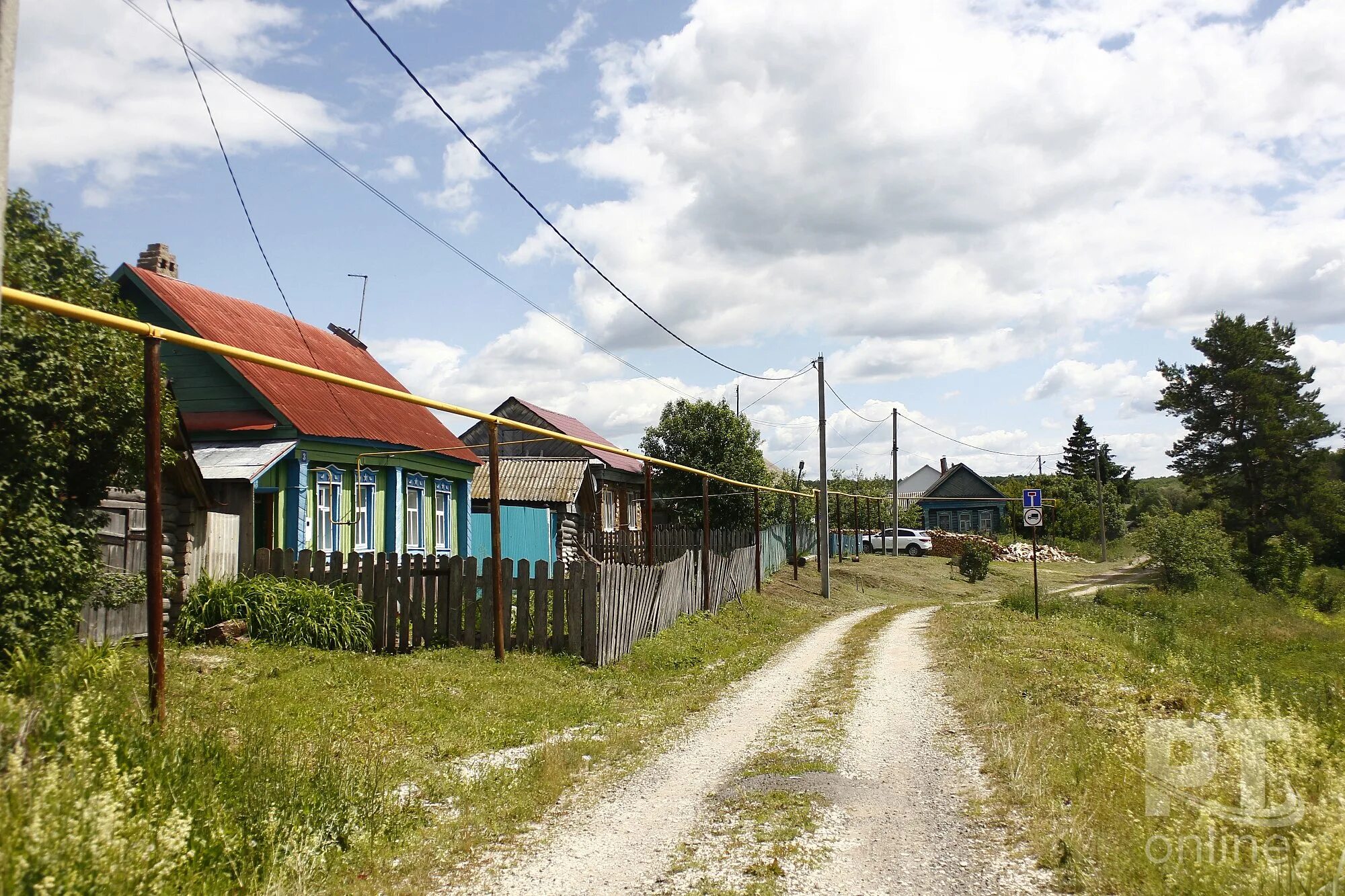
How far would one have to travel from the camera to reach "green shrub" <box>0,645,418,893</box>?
4.12m

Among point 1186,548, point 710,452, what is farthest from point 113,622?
point 1186,548

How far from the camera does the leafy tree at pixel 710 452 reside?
35.2m

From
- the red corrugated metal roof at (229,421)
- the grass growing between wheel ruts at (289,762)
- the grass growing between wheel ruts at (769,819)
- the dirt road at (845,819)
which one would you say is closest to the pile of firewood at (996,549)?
the red corrugated metal roof at (229,421)

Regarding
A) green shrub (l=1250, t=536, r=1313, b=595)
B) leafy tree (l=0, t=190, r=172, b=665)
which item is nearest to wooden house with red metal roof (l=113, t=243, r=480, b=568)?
leafy tree (l=0, t=190, r=172, b=665)

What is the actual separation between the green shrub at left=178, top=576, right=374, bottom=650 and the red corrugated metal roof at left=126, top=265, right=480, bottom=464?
15.2 ft

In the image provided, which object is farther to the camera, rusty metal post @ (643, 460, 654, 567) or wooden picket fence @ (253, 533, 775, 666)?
rusty metal post @ (643, 460, 654, 567)

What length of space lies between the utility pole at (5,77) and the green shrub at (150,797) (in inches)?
99.7

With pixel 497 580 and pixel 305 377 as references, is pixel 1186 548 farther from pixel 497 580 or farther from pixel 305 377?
pixel 305 377

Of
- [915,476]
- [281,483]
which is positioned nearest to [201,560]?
[281,483]

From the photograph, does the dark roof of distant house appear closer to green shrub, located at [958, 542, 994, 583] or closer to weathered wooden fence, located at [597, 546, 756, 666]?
green shrub, located at [958, 542, 994, 583]

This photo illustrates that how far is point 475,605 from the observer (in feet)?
42.9

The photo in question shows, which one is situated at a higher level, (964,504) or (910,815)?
(964,504)

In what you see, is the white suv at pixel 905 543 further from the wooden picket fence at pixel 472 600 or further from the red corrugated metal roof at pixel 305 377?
the wooden picket fence at pixel 472 600

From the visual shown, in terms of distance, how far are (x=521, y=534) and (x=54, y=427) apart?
57.5ft
